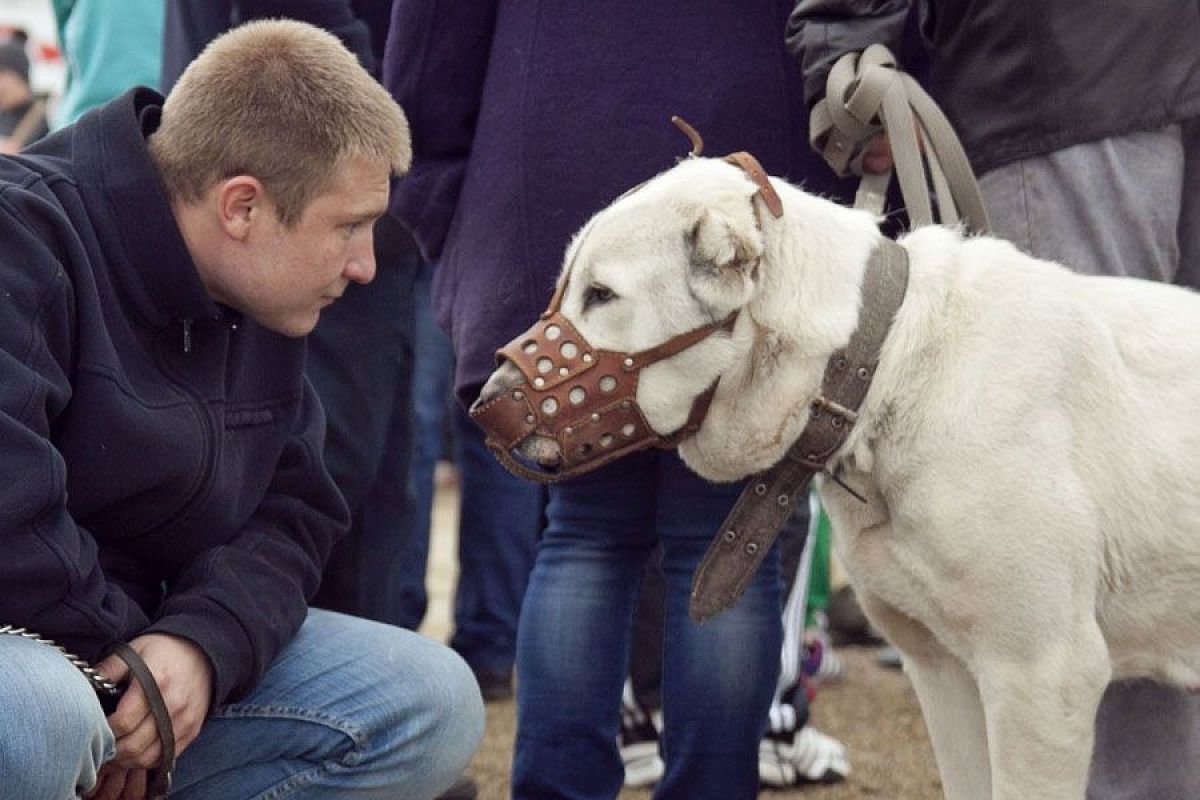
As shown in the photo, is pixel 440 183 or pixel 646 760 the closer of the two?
pixel 440 183

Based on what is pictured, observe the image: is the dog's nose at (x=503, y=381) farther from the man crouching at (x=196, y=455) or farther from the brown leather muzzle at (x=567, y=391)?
the man crouching at (x=196, y=455)

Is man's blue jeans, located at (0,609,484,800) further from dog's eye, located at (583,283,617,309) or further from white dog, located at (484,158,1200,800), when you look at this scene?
dog's eye, located at (583,283,617,309)

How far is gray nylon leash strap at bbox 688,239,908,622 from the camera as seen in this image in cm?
260

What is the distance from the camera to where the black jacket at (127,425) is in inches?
90.6

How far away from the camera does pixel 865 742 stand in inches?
177

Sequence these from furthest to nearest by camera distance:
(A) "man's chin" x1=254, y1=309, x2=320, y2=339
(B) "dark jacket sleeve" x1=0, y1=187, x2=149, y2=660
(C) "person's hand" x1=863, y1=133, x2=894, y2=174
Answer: (C) "person's hand" x1=863, y1=133, x2=894, y2=174
(A) "man's chin" x1=254, y1=309, x2=320, y2=339
(B) "dark jacket sleeve" x1=0, y1=187, x2=149, y2=660

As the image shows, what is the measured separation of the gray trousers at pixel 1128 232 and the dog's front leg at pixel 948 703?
43 centimetres

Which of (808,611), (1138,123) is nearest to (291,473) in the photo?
(1138,123)

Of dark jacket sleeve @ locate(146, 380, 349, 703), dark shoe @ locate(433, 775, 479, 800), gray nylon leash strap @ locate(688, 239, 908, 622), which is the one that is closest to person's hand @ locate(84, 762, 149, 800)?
dark jacket sleeve @ locate(146, 380, 349, 703)

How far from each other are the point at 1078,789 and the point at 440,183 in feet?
5.17

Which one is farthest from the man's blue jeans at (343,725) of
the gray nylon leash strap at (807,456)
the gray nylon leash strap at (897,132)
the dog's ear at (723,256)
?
the gray nylon leash strap at (897,132)

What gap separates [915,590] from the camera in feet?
8.62

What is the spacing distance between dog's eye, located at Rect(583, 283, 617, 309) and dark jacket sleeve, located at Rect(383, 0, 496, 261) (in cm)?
67

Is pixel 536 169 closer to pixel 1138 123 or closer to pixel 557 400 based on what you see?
pixel 557 400
